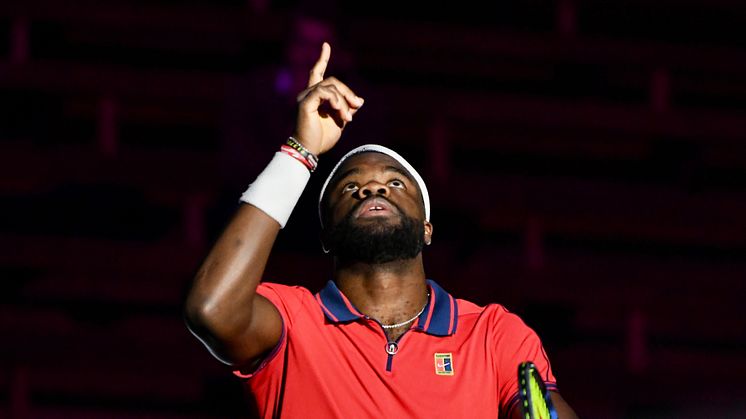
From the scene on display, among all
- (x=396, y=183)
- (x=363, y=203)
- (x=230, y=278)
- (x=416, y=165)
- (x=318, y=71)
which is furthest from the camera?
(x=416, y=165)

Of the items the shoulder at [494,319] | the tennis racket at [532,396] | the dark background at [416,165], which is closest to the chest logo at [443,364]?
the shoulder at [494,319]

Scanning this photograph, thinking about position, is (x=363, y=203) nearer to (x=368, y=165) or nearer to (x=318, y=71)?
(x=368, y=165)

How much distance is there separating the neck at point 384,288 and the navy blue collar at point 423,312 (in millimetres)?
34

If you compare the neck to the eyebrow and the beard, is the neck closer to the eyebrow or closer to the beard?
the beard

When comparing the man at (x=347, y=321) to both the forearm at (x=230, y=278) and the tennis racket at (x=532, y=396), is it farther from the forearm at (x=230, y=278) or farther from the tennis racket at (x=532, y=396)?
the tennis racket at (x=532, y=396)

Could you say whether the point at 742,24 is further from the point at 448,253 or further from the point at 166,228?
the point at 166,228

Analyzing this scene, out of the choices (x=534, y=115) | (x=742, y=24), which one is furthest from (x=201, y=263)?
(x=742, y=24)

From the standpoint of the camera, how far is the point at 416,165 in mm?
5012

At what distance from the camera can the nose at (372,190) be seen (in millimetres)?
2723

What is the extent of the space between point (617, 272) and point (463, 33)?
118 cm

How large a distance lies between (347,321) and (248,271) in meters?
0.38

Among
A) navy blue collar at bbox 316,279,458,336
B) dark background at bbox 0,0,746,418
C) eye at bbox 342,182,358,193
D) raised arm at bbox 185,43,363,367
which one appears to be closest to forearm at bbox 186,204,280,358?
raised arm at bbox 185,43,363,367

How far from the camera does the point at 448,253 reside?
4.82 m

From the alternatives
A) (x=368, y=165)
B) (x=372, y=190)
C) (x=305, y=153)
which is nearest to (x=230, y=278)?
(x=305, y=153)
